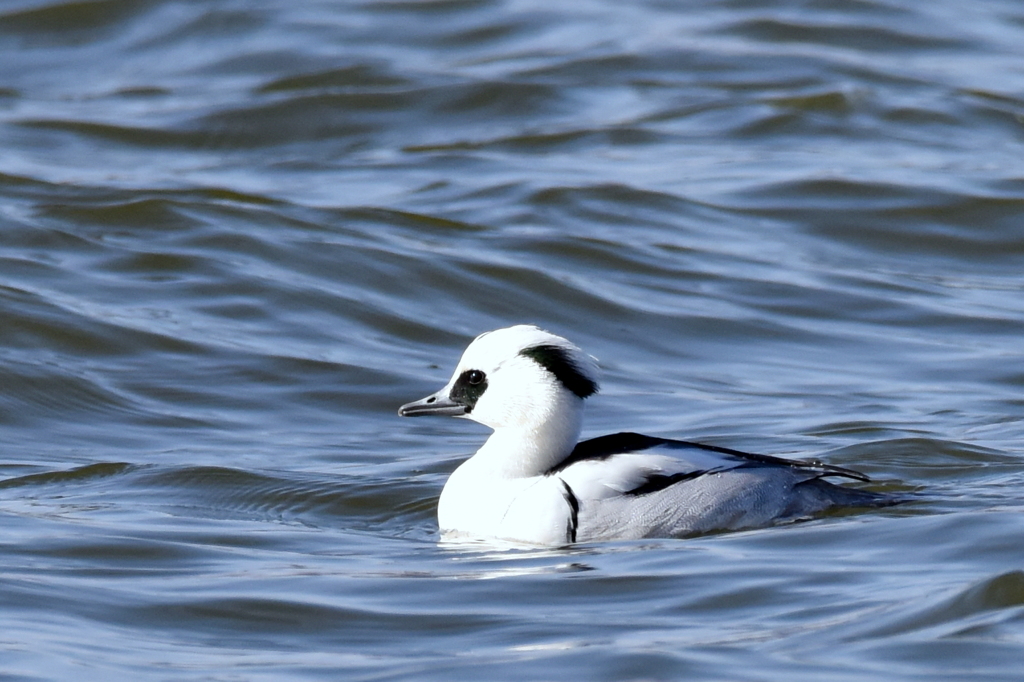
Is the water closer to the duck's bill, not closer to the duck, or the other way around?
the duck

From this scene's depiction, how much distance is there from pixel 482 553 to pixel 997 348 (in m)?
5.31

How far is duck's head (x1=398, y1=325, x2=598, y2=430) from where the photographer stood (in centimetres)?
748

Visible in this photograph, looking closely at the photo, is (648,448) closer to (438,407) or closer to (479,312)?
(438,407)

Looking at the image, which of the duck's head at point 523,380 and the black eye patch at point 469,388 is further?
the black eye patch at point 469,388

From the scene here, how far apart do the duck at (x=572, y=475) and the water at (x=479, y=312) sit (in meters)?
0.21

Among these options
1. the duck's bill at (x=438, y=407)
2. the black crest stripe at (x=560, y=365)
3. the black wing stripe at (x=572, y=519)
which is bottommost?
the black wing stripe at (x=572, y=519)

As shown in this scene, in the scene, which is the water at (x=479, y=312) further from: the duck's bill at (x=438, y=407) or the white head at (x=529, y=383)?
the white head at (x=529, y=383)

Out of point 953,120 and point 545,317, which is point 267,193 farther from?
Result: point 953,120

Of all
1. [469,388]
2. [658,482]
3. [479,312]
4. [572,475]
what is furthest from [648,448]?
[479,312]

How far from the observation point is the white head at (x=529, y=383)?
7477mm

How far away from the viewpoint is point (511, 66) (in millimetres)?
18750

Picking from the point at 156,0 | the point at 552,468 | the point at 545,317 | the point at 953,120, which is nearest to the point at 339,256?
the point at 545,317

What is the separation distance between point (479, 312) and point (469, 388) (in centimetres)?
439

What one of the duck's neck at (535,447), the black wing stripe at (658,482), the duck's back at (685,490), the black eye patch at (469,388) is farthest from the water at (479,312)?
the black eye patch at (469,388)
